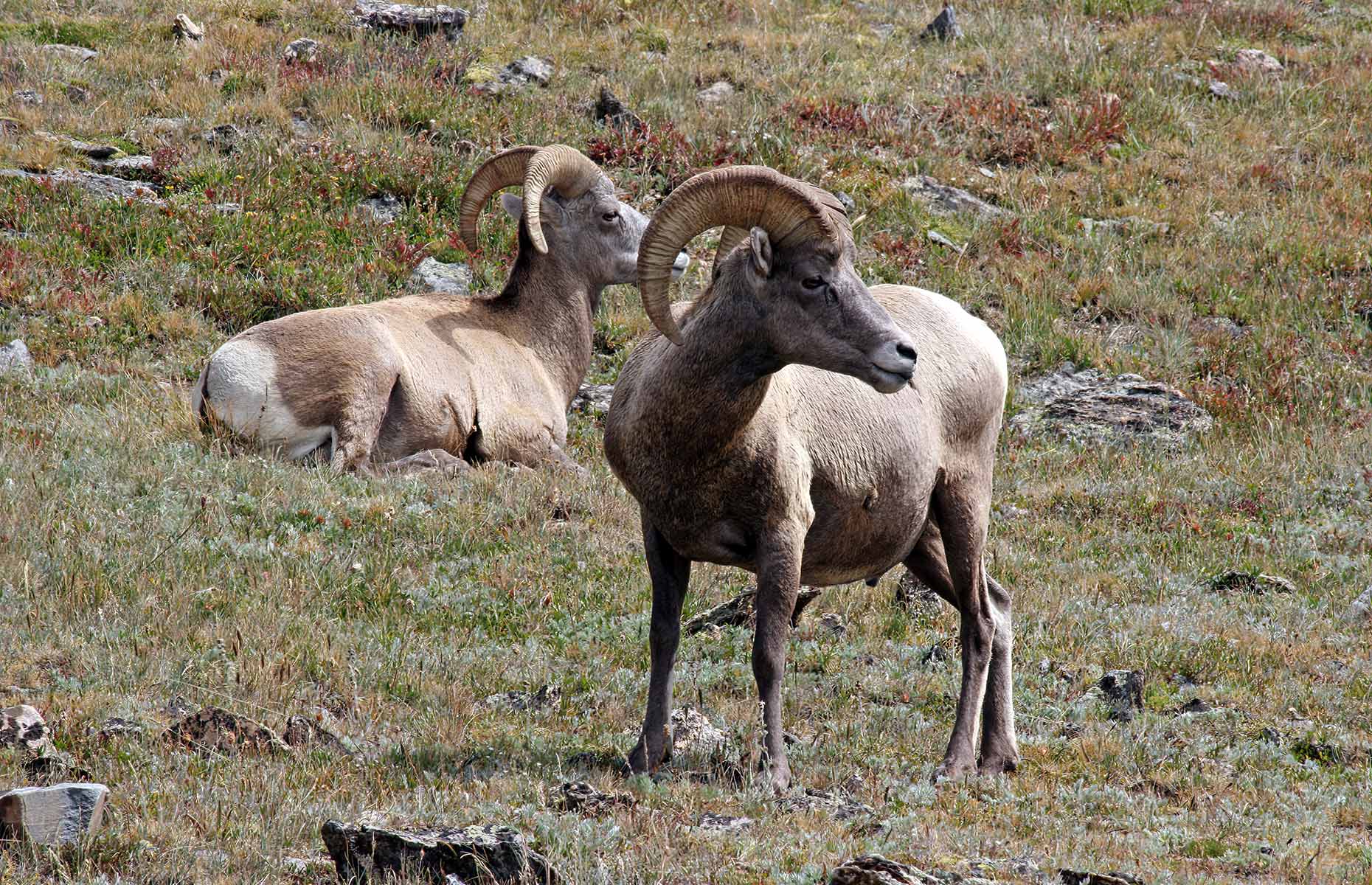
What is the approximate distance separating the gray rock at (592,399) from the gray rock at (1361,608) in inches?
238

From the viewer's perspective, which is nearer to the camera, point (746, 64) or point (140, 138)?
point (140, 138)

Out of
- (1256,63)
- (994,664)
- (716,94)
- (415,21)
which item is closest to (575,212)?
(994,664)

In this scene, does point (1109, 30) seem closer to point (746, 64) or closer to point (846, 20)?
→ point (846, 20)

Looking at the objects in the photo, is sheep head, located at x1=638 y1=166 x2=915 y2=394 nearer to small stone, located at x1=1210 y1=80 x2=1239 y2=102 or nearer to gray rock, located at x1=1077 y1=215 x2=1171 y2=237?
gray rock, located at x1=1077 y1=215 x2=1171 y2=237

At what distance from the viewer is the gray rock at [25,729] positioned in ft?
17.0

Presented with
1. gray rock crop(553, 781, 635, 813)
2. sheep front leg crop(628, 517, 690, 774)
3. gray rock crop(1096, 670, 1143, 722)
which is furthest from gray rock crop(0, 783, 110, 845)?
gray rock crop(1096, 670, 1143, 722)

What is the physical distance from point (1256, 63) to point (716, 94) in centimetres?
805

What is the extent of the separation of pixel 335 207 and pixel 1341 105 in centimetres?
1362

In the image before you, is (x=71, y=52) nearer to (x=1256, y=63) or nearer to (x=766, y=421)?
(x=766, y=421)

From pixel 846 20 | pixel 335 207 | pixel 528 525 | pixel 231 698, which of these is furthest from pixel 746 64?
pixel 231 698

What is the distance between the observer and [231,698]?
5922mm

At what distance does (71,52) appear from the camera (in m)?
17.9

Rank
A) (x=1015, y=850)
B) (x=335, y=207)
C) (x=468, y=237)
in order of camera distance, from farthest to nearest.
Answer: (x=335, y=207), (x=468, y=237), (x=1015, y=850)

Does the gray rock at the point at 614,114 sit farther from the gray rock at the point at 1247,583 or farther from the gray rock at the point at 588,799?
the gray rock at the point at 588,799
